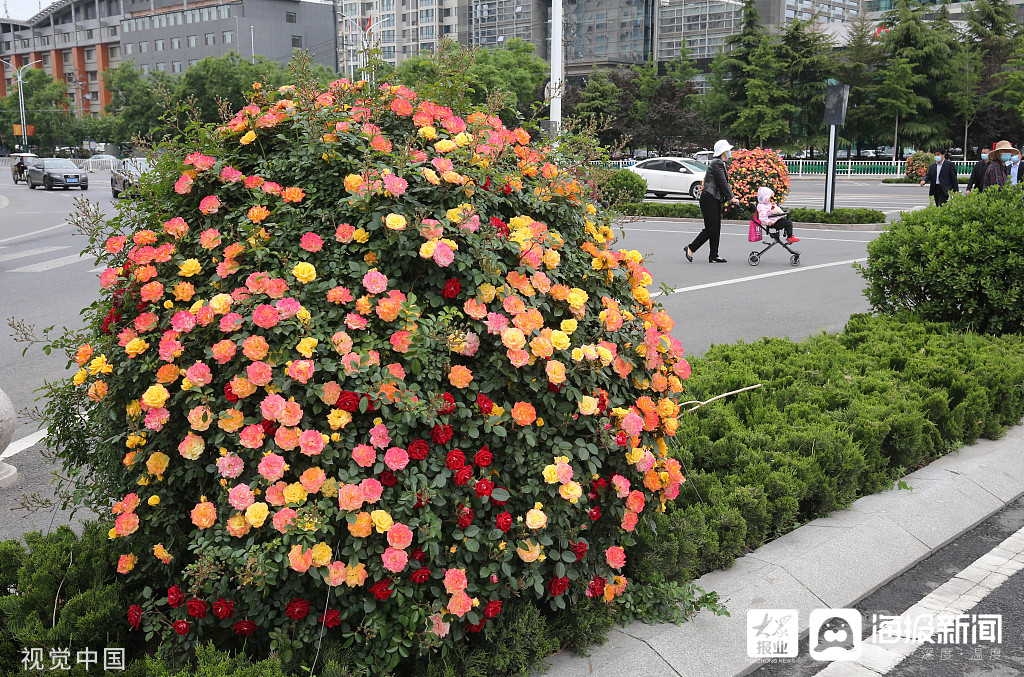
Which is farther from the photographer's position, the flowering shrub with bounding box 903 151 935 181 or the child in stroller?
the flowering shrub with bounding box 903 151 935 181

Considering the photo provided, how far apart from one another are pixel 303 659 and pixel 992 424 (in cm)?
456

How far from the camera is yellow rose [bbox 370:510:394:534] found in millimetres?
2574

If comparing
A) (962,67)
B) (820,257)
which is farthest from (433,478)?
(962,67)

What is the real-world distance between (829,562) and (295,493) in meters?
2.40

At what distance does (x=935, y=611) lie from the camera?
12.0 feet

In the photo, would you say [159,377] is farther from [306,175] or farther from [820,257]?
[820,257]

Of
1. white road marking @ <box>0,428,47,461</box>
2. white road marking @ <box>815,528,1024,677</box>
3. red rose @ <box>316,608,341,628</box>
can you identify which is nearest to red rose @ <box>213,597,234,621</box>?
red rose @ <box>316,608,341,628</box>

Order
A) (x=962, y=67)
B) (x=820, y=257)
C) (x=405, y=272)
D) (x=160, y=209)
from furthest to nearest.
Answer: (x=962, y=67), (x=820, y=257), (x=160, y=209), (x=405, y=272)

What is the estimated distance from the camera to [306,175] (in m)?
3.17

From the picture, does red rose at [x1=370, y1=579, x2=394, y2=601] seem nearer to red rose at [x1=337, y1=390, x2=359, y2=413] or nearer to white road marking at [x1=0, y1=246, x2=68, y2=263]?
red rose at [x1=337, y1=390, x2=359, y2=413]

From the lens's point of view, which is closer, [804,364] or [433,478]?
[433,478]

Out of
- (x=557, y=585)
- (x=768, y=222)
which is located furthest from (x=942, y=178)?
(x=557, y=585)

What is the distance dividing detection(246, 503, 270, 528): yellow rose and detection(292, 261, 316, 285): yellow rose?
2.39 feet

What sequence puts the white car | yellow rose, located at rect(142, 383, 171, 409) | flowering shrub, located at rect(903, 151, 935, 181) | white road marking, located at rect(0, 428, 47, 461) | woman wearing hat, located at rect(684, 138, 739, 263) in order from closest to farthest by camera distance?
yellow rose, located at rect(142, 383, 171, 409)
white road marking, located at rect(0, 428, 47, 461)
woman wearing hat, located at rect(684, 138, 739, 263)
the white car
flowering shrub, located at rect(903, 151, 935, 181)
